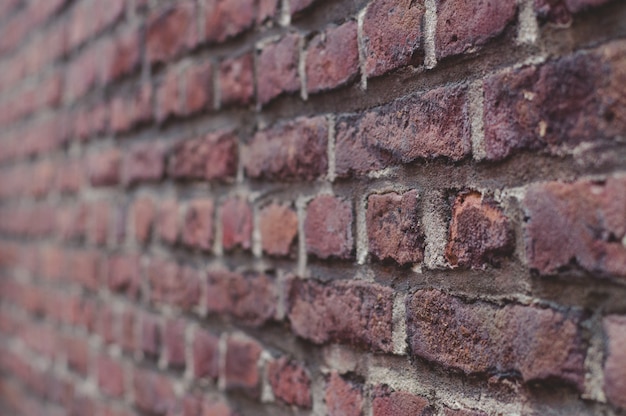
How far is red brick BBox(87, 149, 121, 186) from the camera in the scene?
63.3 inches

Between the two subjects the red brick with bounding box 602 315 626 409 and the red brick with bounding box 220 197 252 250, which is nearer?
the red brick with bounding box 602 315 626 409

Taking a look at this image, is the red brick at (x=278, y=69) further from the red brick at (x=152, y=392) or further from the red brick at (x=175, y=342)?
the red brick at (x=152, y=392)

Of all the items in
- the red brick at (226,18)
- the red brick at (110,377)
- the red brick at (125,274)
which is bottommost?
the red brick at (110,377)

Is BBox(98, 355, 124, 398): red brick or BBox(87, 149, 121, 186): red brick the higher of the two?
BBox(87, 149, 121, 186): red brick

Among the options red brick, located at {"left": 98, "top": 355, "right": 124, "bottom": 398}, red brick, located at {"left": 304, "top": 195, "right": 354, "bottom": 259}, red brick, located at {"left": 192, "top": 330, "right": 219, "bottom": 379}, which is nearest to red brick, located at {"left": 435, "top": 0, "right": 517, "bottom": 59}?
red brick, located at {"left": 304, "top": 195, "right": 354, "bottom": 259}

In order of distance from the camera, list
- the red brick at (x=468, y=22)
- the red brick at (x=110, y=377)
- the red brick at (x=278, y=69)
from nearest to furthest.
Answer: the red brick at (x=468, y=22) → the red brick at (x=278, y=69) → the red brick at (x=110, y=377)

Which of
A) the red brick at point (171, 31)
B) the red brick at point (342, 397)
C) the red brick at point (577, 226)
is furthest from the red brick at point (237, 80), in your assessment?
the red brick at point (577, 226)

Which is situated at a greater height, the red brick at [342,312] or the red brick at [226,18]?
the red brick at [226,18]

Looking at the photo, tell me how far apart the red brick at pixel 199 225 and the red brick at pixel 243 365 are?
20 centimetres

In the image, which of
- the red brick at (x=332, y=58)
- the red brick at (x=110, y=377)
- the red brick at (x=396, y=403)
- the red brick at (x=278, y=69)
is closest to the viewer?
the red brick at (x=396, y=403)

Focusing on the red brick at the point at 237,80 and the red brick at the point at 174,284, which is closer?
the red brick at the point at 237,80

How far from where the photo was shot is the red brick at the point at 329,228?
36.5 inches

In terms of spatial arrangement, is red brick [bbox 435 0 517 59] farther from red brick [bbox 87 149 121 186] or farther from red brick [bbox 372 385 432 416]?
red brick [bbox 87 149 121 186]

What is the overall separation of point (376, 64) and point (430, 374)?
401 mm
